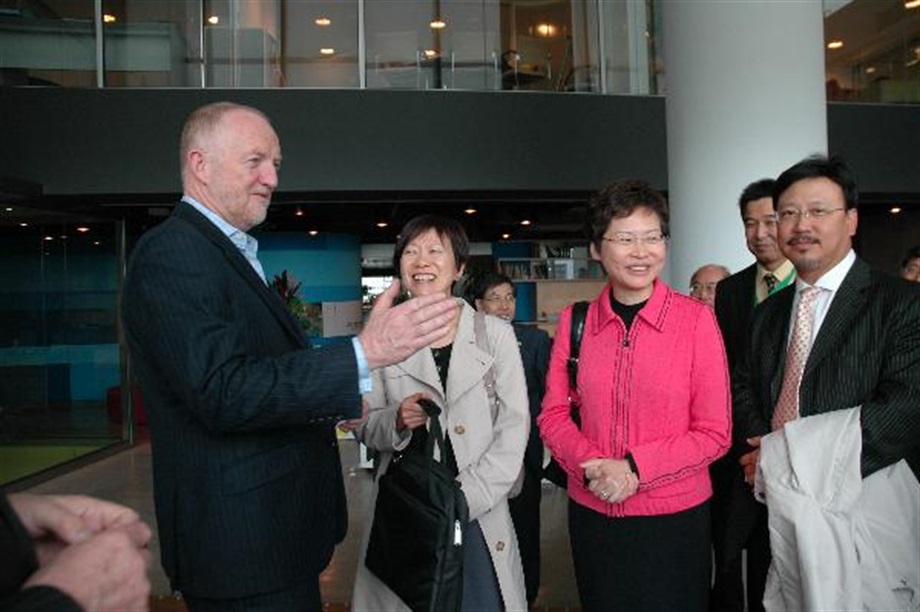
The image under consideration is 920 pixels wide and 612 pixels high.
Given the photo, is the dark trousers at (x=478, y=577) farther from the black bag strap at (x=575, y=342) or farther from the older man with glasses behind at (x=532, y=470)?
the older man with glasses behind at (x=532, y=470)

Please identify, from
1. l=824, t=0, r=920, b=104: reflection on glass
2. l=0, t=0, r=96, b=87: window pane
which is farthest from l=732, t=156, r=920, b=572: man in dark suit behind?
l=824, t=0, r=920, b=104: reflection on glass

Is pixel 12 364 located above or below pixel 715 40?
below

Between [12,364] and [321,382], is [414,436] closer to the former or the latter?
[321,382]

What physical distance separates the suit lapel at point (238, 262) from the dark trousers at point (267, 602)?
597 mm

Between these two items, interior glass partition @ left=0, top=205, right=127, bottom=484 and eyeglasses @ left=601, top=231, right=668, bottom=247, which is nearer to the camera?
eyeglasses @ left=601, top=231, right=668, bottom=247

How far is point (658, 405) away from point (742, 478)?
55 centimetres

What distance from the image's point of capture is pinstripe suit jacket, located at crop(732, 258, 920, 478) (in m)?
2.19

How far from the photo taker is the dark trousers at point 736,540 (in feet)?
8.44

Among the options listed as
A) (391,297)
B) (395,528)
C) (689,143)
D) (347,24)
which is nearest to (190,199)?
(391,297)

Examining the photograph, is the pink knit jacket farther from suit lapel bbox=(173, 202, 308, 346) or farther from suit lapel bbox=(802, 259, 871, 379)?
suit lapel bbox=(173, 202, 308, 346)

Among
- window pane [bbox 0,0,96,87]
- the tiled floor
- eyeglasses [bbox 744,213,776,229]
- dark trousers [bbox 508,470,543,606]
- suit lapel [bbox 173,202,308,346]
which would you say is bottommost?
the tiled floor

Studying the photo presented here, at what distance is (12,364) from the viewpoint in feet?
26.1

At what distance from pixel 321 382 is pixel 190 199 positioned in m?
0.63

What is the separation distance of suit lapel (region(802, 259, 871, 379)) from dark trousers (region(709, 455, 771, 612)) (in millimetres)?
480
